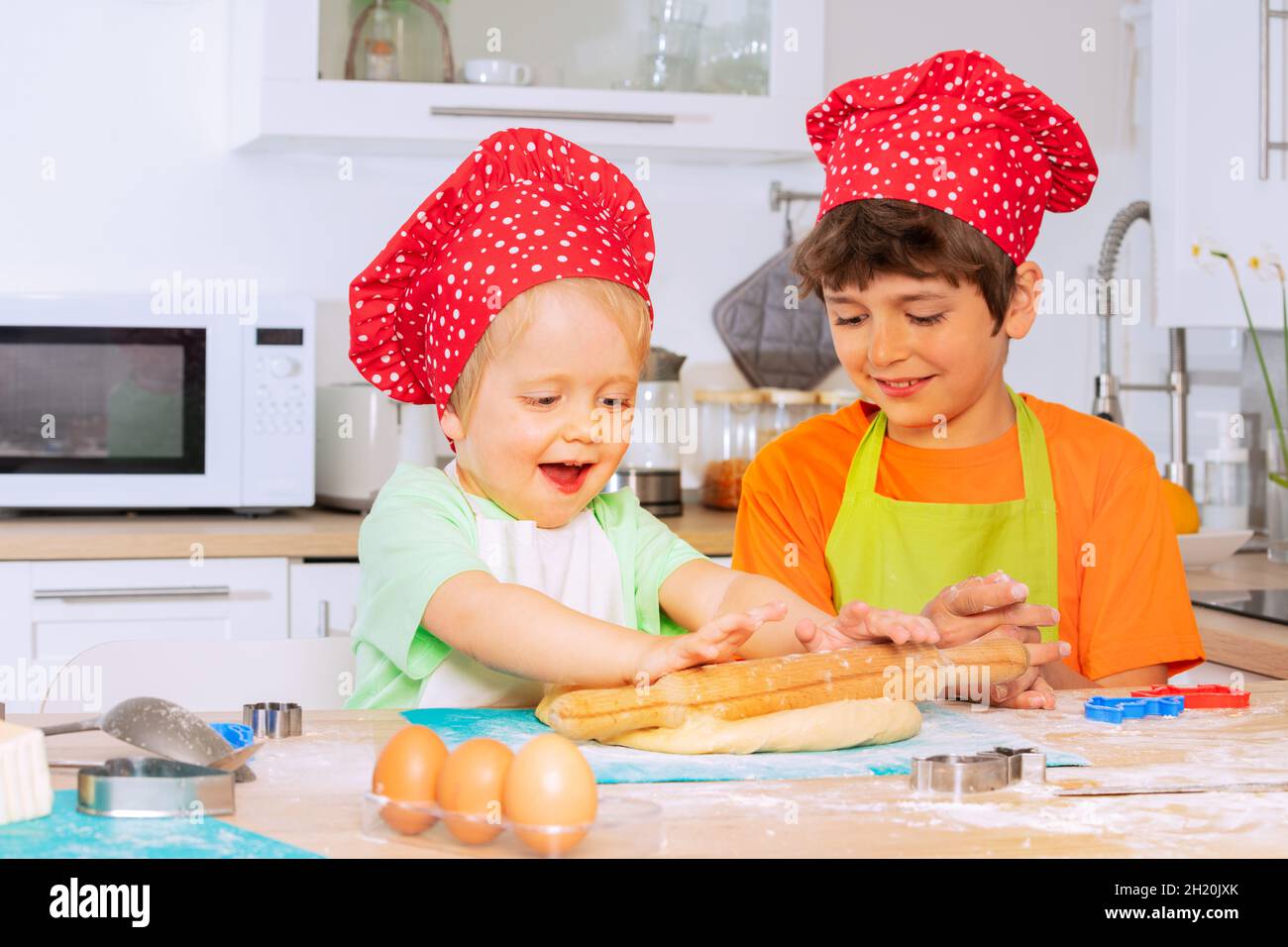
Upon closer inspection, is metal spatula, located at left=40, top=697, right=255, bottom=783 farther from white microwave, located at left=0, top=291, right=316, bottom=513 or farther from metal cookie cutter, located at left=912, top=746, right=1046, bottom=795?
white microwave, located at left=0, top=291, right=316, bottom=513

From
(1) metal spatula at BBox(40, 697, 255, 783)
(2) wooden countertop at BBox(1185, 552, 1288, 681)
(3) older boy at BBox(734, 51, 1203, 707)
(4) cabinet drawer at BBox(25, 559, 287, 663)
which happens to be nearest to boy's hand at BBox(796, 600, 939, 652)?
(3) older boy at BBox(734, 51, 1203, 707)

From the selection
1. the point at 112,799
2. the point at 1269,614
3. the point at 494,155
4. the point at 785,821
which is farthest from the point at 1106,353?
the point at 112,799

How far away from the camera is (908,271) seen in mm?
1333

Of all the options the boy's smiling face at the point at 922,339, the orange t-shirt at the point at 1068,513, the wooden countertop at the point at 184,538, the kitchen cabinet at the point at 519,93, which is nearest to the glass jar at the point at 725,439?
the wooden countertop at the point at 184,538

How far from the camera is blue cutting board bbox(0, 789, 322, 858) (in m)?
0.65

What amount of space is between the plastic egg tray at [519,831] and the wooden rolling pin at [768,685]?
18 cm

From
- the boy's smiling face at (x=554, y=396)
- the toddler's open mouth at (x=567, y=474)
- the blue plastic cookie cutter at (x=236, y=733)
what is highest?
the boy's smiling face at (x=554, y=396)

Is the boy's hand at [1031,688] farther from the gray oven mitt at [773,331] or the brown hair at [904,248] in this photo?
the gray oven mitt at [773,331]

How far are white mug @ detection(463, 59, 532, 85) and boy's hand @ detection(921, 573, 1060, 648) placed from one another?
1612 millimetres

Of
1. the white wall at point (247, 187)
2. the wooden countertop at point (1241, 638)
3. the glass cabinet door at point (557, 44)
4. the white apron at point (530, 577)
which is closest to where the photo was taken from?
the white apron at point (530, 577)

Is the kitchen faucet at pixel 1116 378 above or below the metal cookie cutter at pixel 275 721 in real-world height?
above

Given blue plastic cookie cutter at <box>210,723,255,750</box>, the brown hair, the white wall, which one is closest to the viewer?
blue plastic cookie cutter at <box>210,723,255,750</box>

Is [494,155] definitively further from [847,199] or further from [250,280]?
[250,280]

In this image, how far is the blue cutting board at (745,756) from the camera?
2.71ft
